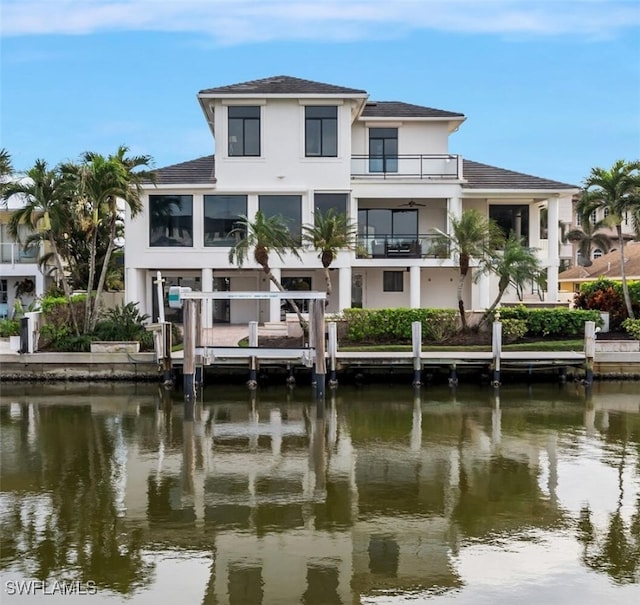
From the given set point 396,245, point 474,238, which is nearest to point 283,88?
point 396,245

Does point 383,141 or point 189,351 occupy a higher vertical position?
point 383,141

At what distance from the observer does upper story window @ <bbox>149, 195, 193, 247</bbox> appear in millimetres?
31203

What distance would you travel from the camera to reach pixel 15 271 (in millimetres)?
35344

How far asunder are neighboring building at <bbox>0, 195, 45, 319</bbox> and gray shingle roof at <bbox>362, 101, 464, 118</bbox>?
17.2 metres

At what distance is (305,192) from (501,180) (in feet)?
28.9

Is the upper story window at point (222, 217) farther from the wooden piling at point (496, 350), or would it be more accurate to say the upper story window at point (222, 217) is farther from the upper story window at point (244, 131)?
the wooden piling at point (496, 350)

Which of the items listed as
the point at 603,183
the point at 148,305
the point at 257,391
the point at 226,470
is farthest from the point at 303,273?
the point at 226,470

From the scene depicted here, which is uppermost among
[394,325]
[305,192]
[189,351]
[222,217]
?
[305,192]

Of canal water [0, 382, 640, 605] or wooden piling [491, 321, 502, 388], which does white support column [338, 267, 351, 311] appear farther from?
canal water [0, 382, 640, 605]

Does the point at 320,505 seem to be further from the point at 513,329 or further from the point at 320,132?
the point at 320,132

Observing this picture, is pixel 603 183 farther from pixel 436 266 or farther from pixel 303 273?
pixel 303 273

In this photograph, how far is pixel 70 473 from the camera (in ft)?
44.3

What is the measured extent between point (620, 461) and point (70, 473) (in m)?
10.5

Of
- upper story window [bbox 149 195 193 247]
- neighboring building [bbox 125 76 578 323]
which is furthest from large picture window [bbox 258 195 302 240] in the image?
upper story window [bbox 149 195 193 247]
